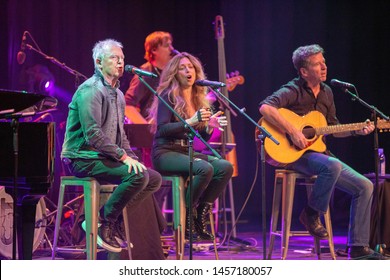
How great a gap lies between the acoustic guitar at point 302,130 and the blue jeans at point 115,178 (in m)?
1.27

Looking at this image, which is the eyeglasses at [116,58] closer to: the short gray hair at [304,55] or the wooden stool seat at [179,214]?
the wooden stool seat at [179,214]

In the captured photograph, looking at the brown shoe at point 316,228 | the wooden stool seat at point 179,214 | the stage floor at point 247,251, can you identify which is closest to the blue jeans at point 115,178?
the wooden stool seat at point 179,214

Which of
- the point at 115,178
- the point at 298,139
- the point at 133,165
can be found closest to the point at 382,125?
the point at 298,139

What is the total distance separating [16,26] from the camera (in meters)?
7.01

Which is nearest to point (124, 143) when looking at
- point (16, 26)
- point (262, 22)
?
point (16, 26)

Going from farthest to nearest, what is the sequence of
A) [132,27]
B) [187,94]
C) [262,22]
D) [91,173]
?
[262,22] < [132,27] < [187,94] < [91,173]

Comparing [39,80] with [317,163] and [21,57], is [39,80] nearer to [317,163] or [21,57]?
[21,57]

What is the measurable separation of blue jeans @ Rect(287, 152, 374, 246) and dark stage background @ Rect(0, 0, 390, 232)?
7.59 feet

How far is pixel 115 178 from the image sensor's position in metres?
4.81

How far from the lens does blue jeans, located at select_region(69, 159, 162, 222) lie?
4.75 meters

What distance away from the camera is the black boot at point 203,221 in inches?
204

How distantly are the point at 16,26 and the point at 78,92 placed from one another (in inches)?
96.2
